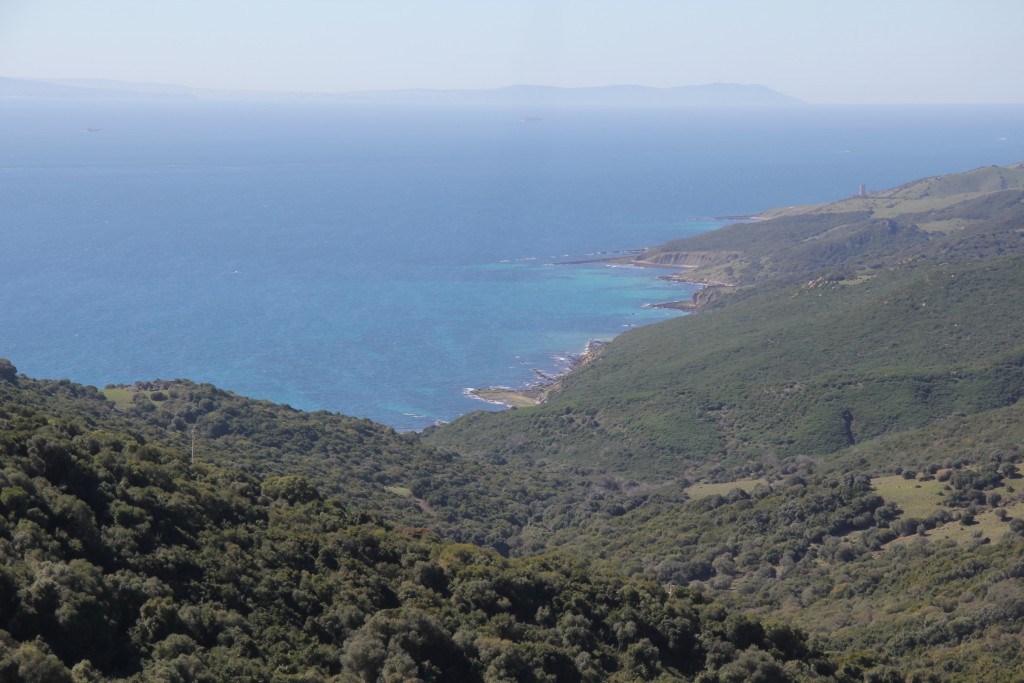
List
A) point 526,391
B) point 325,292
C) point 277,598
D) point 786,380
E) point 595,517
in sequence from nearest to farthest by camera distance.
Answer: point 277,598 → point 595,517 → point 786,380 → point 526,391 → point 325,292

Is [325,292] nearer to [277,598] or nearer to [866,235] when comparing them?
[866,235]

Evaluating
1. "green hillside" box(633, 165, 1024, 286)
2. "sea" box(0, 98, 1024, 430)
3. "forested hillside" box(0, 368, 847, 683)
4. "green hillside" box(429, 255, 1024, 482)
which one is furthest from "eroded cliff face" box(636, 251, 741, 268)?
"forested hillside" box(0, 368, 847, 683)

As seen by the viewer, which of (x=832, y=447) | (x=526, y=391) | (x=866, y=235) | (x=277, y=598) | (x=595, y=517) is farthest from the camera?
(x=866, y=235)

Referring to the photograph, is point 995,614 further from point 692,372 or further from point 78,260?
point 78,260

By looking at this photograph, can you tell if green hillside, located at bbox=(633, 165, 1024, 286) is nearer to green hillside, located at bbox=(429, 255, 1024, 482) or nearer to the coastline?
green hillside, located at bbox=(429, 255, 1024, 482)

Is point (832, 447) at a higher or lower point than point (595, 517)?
higher

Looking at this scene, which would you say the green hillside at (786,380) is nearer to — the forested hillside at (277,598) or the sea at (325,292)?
the sea at (325,292)

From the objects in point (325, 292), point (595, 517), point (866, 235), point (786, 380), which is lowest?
point (595, 517)

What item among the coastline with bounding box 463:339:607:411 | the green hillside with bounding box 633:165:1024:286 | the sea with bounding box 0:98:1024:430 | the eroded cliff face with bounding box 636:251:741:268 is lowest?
the coastline with bounding box 463:339:607:411

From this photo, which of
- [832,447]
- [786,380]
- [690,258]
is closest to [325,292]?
[690,258]

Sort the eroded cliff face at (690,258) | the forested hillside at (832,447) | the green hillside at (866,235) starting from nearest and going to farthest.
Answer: the forested hillside at (832,447) → the green hillside at (866,235) → the eroded cliff face at (690,258)

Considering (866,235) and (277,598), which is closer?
(277,598)

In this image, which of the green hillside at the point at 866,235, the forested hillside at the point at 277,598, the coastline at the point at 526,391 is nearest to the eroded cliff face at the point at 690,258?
the green hillside at the point at 866,235
